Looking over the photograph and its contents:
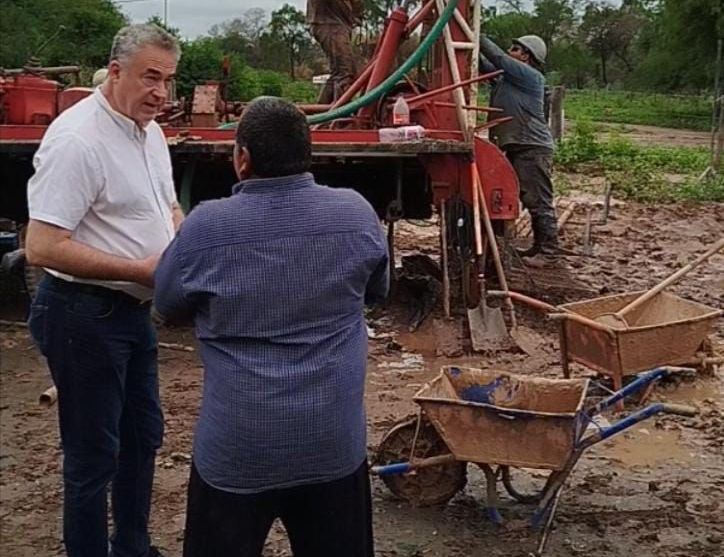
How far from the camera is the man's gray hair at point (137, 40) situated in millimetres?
3234

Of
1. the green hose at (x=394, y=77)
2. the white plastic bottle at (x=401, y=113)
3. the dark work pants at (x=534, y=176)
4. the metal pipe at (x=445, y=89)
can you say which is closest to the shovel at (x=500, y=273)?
the metal pipe at (x=445, y=89)

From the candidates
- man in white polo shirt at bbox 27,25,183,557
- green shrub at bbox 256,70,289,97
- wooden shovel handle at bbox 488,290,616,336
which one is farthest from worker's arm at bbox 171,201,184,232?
green shrub at bbox 256,70,289,97

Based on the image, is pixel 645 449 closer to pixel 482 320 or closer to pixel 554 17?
pixel 482 320

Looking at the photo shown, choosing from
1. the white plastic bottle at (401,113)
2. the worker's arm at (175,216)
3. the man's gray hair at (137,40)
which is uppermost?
the man's gray hair at (137,40)

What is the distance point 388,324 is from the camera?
778 centimetres

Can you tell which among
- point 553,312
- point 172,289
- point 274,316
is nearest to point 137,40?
point 172,289

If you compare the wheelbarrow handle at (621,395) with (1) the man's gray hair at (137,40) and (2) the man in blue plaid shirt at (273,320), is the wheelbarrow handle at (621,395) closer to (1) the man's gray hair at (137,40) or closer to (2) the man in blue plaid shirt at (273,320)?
(2) the man in blue plaid shirt at (273,320)

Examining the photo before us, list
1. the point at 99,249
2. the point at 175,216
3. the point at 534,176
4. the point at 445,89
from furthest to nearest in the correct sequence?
the point at 534,176
the point at 445,89
the point at 175,216
the point at 99,249

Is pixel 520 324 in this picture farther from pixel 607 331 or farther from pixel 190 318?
pixel 190 318

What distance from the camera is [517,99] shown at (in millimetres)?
9219

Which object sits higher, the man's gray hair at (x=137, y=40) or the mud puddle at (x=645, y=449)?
the man's gray hair at (x=137, y=40)

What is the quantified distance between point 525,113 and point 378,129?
76.8 inches

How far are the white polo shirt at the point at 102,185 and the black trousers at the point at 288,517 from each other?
0.84 metres

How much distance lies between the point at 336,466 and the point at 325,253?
0.52 m
